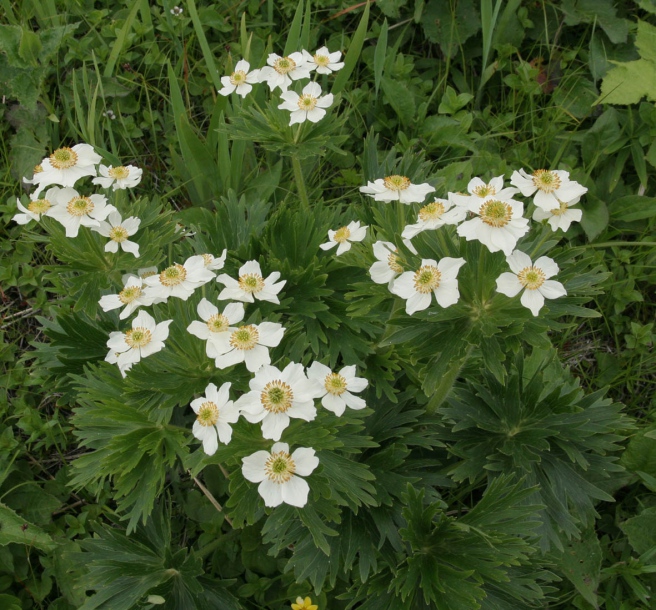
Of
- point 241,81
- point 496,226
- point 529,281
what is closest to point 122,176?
point 241,81

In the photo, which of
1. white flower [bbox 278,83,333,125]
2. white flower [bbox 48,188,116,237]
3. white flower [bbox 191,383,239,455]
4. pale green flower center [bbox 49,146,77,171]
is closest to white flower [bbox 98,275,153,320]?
white flower [bbox 48,188,116,237]

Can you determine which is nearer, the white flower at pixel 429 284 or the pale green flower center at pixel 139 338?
the white flower at pixel 429 284

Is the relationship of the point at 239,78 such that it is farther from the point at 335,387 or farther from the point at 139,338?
the point at 335,387

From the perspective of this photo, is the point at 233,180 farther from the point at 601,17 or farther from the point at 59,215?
the point at 601,17

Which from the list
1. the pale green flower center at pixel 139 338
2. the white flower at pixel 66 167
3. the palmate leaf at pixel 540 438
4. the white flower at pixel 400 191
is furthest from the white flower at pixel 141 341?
the palmate leaf at pixel 540 438

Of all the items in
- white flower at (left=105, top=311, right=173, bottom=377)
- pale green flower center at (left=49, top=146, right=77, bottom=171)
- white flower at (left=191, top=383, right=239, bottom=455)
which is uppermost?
pale green flower center at (left=49, top=146, right=77, bottom=171)

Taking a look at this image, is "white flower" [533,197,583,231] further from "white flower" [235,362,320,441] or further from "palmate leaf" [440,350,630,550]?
"white flower" [235,362,320,441]

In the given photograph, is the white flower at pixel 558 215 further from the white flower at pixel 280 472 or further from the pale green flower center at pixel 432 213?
the white flower at pixel 280 472

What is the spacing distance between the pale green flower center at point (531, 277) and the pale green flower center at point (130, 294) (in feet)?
3.86

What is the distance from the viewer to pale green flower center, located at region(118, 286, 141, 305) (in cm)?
210

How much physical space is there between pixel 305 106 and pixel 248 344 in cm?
118

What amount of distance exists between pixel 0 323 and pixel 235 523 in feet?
6.80

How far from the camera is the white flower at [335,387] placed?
1.93 m

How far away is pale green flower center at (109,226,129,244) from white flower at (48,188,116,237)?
12 centimetres
